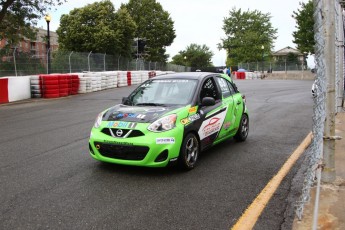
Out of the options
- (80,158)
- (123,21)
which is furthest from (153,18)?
(80,158)

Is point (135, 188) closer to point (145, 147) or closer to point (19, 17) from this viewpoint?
point (145, 147)

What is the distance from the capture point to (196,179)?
5203mm

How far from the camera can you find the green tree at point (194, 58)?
113 meters

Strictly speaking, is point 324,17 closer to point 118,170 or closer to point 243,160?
point 243,160

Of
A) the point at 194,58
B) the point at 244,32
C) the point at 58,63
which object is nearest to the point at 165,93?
the point at 58,63

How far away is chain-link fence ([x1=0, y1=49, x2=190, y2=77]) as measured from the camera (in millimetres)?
17562

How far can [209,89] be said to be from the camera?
665 cm

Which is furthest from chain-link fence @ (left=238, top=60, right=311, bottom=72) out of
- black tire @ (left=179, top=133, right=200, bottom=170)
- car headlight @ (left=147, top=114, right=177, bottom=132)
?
car headlight @ (left=147, top=114, right=177, bottom=132)

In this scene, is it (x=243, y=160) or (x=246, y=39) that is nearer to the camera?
(x=243, y=160)

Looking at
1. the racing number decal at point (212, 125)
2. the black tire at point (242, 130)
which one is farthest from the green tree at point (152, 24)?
the racing number decal at point (212, 125)

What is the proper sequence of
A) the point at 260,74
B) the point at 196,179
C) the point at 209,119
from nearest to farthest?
1. the point at 196,179
2. the point at 209,119
3. the point at 260,74

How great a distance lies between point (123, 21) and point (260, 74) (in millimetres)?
20668

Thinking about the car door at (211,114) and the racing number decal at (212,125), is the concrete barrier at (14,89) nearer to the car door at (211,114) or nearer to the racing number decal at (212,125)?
the car door at (211,114)

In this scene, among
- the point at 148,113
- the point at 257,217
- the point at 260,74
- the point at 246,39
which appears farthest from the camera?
the point at 246,39
